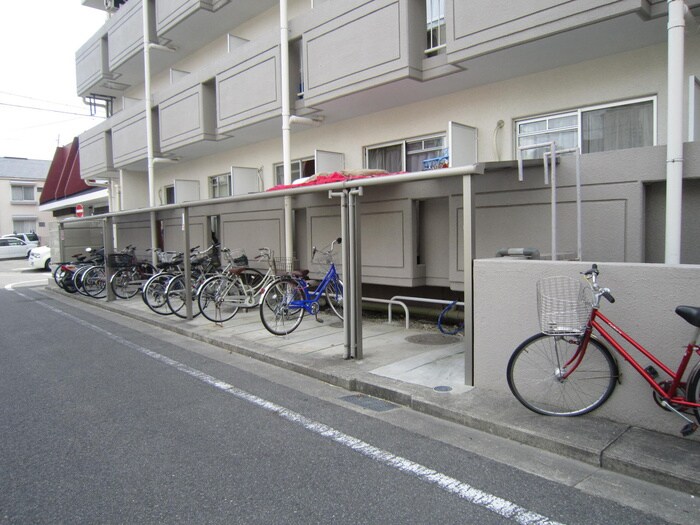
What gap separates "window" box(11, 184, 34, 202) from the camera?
1652 inches

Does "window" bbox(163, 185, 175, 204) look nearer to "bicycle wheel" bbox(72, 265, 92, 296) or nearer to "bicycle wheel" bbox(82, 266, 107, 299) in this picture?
"bicycle wheel" bbox(72, 265, 92, 296)

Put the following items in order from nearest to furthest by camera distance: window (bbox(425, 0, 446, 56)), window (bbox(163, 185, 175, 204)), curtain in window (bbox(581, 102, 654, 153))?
curtain in window (bbox(581, 102, 654, 153)) < window (bbox(425, 0, 446, 56)) < window (bbox(163, 185, 175, 204))

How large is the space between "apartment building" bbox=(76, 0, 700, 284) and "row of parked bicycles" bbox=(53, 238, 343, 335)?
35.2 inches

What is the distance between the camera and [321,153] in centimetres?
1002

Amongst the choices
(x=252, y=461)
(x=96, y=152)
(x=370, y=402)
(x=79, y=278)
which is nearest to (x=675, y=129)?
(x=370, y=402)

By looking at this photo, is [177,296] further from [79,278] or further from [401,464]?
[401,464]

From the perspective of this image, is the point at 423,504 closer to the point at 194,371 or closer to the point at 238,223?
the point at 194,371

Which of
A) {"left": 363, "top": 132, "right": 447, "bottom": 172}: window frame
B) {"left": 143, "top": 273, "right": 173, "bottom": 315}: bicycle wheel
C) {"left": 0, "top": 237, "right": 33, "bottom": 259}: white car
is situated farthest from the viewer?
{"left": 0, "top": 237, "right": 33, "bottom": 259}: white car

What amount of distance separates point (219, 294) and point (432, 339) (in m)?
3.74

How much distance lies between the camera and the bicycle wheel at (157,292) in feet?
33.1

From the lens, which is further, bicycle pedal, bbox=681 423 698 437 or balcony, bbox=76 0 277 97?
balcony, bbox=76 0 277 97

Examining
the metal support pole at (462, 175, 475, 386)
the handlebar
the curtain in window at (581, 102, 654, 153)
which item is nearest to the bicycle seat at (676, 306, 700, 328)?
the handlebar

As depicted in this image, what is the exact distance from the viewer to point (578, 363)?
4043 millimetres

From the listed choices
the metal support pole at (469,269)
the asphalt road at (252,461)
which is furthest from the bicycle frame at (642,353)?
the metal support pole at (469,269)
